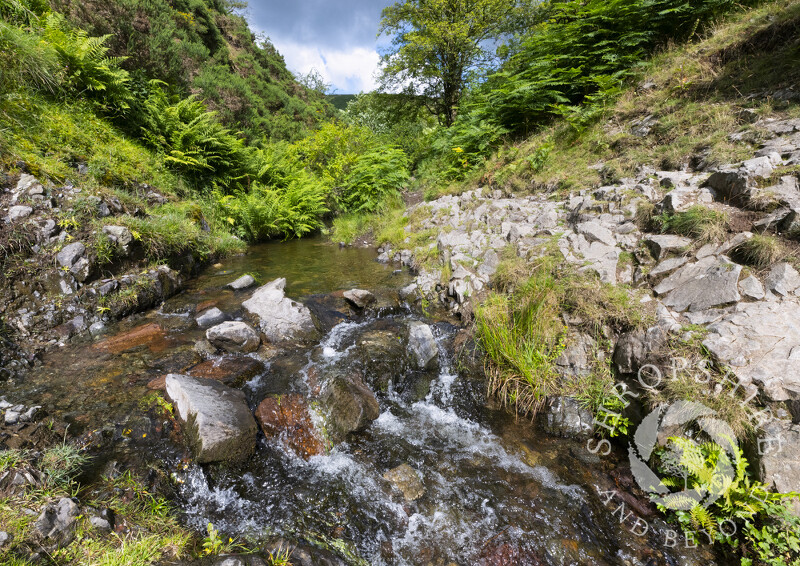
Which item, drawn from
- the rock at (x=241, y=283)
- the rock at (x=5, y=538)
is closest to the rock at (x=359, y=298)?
the rock at (x=241, y=283)

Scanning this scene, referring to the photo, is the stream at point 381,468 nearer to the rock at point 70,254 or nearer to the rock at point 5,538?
the rock at point 5,538

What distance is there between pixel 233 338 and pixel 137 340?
1282 mm

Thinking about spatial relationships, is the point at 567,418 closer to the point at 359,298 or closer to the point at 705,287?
the point at 705,287

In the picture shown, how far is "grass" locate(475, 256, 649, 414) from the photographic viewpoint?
341 centimetres

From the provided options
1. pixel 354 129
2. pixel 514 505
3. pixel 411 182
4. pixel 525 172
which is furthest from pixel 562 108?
pixel 354 129

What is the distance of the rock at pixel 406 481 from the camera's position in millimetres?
2715

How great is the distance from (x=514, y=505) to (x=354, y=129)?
59.3 feet

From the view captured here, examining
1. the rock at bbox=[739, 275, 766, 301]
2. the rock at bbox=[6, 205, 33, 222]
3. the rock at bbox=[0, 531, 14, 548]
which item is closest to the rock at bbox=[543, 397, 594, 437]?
the rock at bbox=[739, 275, 766, 301]

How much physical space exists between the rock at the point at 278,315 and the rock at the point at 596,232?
4.40 meters

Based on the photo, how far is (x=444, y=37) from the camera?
12.9 metres

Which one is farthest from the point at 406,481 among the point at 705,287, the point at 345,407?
the point at 705,287

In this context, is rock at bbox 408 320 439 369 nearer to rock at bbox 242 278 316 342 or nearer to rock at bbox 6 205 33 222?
rock at bbox 242 278 316 342

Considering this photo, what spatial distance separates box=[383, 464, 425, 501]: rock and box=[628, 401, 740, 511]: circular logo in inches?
75.4

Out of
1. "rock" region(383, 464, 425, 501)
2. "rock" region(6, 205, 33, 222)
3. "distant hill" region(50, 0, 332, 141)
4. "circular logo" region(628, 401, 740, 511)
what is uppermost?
"distant hill" region(50, 0, 332, 141)
